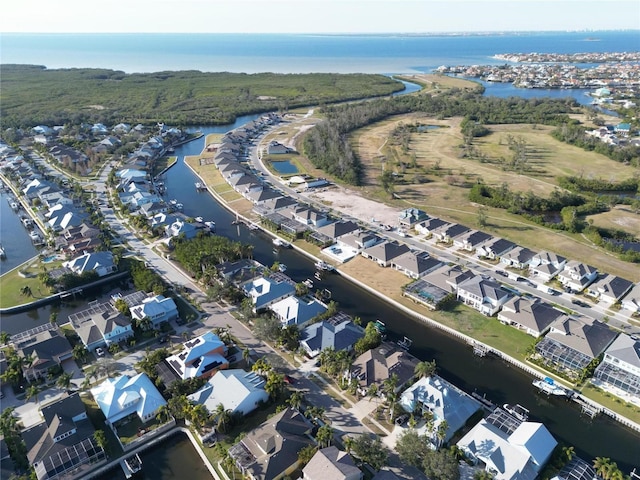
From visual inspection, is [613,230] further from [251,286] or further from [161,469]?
[161,469]

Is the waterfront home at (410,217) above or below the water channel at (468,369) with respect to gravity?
above

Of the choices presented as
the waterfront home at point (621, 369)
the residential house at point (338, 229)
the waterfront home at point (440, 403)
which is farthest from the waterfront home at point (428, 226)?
the waterfront home at point (440, 403)

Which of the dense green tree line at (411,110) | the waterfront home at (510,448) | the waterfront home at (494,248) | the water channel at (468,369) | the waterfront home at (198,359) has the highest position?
the dense green tree line at (411,110)

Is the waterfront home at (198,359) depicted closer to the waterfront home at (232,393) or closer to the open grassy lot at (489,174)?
the waterfront home at (232,393)

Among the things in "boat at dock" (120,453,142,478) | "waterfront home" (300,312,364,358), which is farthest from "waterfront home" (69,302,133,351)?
"waterfront home" (300,312,364,358)

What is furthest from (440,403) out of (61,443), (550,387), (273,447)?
(61,443)

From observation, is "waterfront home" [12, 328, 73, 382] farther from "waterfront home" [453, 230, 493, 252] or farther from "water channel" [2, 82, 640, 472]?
"waterfront home" [453, 230, 493, 252]
